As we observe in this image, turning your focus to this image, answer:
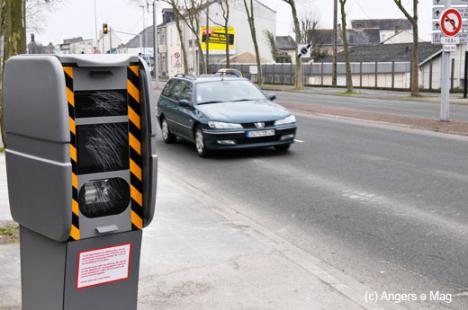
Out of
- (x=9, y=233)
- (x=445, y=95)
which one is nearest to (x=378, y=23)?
(x=445, y=95)

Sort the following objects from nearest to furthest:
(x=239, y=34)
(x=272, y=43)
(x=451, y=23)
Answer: (x=451, y=23) → (x=272, y=43) → (x=239, y=34)

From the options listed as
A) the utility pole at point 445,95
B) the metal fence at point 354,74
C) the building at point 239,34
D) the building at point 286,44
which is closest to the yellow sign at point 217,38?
the building at point 239,34

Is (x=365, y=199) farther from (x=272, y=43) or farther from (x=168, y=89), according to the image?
(x=272, y=43)

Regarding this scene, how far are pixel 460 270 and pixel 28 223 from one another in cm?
370

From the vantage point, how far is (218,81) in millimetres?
14703

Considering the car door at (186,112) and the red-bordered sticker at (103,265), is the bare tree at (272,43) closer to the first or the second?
the car door at (186,112)

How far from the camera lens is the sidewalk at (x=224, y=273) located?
4871 mm

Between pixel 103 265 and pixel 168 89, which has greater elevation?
pixel 168 89

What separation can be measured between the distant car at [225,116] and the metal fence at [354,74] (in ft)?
106

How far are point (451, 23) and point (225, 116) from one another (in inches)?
376

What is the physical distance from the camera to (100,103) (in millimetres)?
3805

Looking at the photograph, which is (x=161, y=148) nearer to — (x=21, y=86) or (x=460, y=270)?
(x=460, y=270)

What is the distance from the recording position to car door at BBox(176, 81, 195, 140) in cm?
1380

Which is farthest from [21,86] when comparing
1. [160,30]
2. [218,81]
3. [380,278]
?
[160,30]
